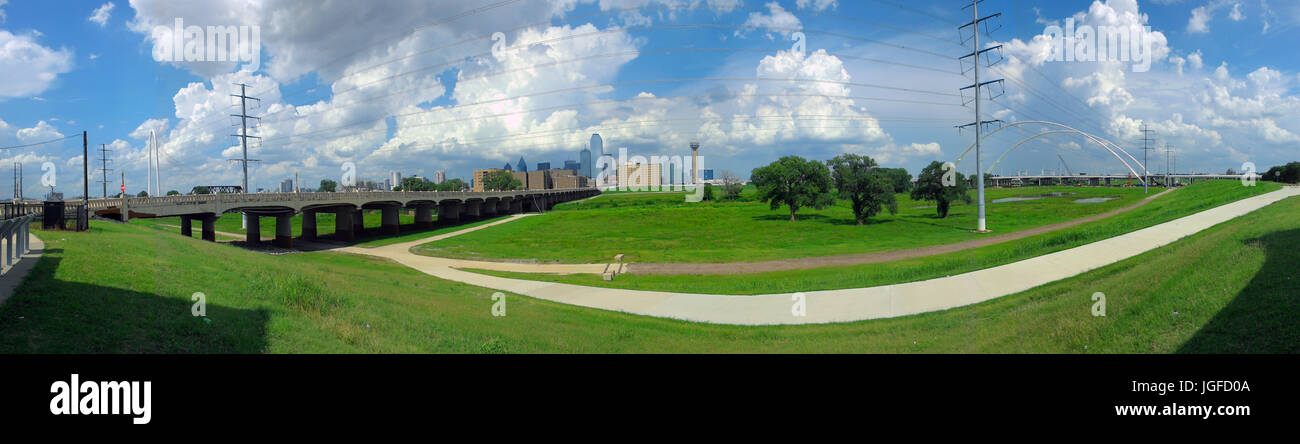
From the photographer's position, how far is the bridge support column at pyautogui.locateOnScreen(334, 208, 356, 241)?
74875 millimetres

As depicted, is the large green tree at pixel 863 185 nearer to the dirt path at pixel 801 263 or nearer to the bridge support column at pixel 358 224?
the dirt path at pixel 801 263

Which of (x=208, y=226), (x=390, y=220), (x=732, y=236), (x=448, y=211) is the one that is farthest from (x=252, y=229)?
(x=732, y=236)

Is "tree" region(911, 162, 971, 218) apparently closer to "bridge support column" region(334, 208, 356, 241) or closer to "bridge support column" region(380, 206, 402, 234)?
"bridge support column" region(334, 208, 356, 241)

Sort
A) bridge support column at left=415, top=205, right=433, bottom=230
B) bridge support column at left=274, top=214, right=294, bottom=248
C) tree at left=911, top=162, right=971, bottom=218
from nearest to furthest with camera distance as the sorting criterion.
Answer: tree at left=911, top=162, right=971, bottom=218 < bridge support column at left=274, top=214, right=294, bottom=248 < bridge support column at left=415, top=205, right=433, bottom=230

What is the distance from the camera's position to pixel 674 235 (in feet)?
197

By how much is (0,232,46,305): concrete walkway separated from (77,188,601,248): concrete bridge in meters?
26.9

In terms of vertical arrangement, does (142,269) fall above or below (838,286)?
above

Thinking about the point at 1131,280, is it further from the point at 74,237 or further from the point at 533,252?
the point at 533,252

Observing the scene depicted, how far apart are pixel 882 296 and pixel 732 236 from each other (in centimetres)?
3932

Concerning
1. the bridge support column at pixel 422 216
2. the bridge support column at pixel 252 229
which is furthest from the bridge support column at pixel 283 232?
the bridge support column at pixel 422 216

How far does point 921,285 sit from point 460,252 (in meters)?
47.2

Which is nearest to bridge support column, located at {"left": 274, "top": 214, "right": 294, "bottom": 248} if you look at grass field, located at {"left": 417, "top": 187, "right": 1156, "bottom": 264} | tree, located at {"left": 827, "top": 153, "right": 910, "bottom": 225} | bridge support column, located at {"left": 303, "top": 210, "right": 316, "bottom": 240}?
bridge support column, located at {"left": 303, "top": 210, "right": 316, "bottom": 240}

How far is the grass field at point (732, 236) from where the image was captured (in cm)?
4231
